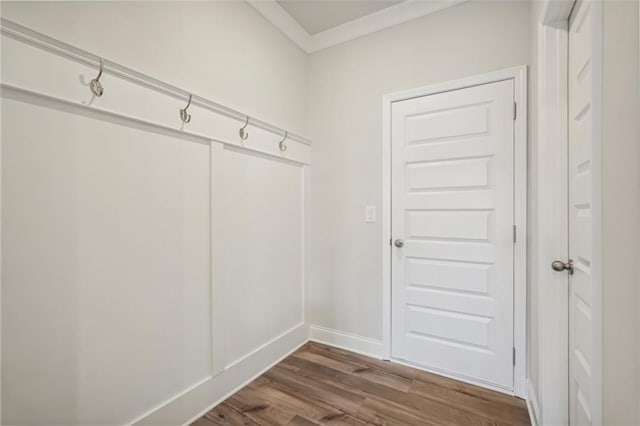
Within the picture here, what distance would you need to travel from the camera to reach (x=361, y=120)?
226 centimetres

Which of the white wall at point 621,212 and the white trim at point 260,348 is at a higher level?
the white wall at point 621,212

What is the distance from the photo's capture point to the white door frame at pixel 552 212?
1.29 metres

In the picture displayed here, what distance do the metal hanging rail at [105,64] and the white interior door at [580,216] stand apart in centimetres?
172

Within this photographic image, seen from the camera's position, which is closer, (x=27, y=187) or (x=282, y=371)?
(x=27, y=187)

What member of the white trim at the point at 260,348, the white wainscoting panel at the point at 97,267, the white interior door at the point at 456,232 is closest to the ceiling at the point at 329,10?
the white interior door at the point at 456,232

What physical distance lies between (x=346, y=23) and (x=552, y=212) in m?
2.01

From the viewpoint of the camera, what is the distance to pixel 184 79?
4.85 feet

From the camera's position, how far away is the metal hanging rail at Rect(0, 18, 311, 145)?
94cm

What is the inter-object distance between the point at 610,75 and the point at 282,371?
2204mm

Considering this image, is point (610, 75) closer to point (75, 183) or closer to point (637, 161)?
point (637, 161)

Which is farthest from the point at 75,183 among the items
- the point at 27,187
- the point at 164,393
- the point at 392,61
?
the point at 392,61

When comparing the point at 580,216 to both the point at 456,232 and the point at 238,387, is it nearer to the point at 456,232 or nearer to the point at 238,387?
the point at 456,232

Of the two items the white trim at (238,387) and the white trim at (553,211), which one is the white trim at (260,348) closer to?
the white trim at (238,387)

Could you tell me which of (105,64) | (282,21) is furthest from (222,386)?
(282,21)
